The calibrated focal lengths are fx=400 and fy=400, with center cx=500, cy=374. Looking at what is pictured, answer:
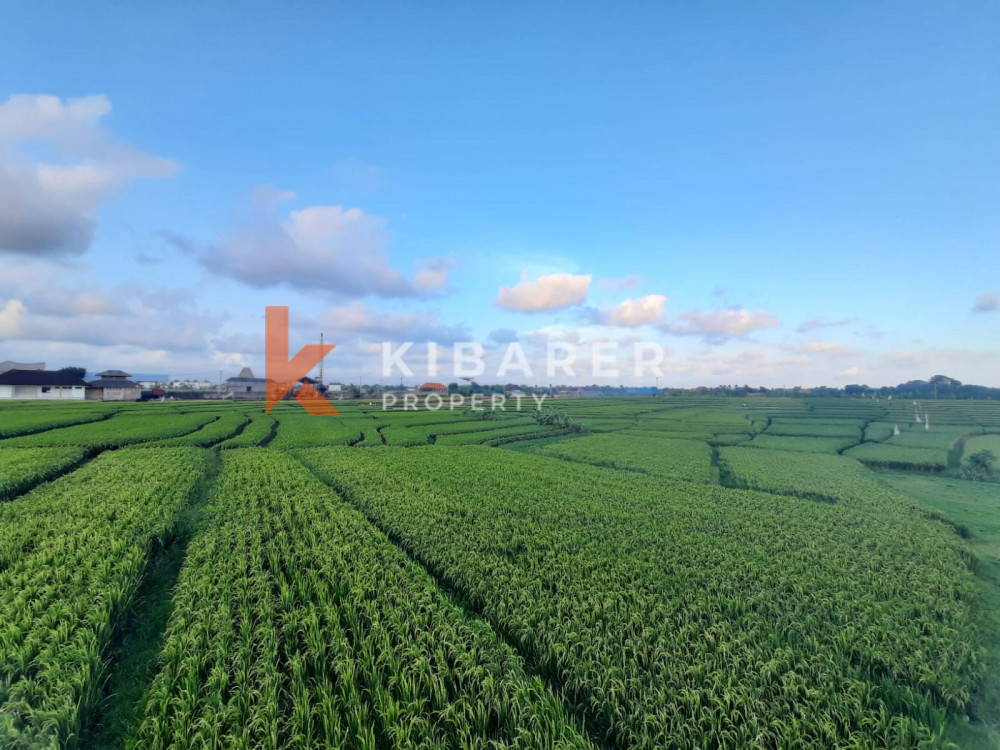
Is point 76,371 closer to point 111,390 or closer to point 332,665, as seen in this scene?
point 111,390

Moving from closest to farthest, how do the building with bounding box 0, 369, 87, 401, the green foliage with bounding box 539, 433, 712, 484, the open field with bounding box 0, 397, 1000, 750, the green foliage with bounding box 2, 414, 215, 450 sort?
the open field with bounding box 0, 397, 1000, 750
the green foliage with bounding box 539, 433, 712, 484
the green foliage with bounding box 2, 414, 215, 450
the building with bounding box 0, 369, 87, 401

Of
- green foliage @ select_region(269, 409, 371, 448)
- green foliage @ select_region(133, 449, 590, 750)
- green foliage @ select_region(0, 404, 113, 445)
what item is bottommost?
green foliage @ select_region(133, 449, 590, 750)

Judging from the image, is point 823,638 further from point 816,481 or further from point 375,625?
point 816,481

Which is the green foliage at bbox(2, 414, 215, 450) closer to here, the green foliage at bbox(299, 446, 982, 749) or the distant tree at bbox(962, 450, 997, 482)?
the green foliage at bbox(299, 446, 982, 749)

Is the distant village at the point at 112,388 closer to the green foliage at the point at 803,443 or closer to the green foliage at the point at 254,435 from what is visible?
the green foliage at the point at 254,435

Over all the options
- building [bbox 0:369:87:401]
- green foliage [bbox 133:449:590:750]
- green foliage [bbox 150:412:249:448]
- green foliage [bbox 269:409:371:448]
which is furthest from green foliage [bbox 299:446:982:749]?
building [bbox 0:369:87:401]

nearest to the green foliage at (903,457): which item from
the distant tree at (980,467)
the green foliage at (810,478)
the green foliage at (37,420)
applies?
the distant tree at (980,467)
